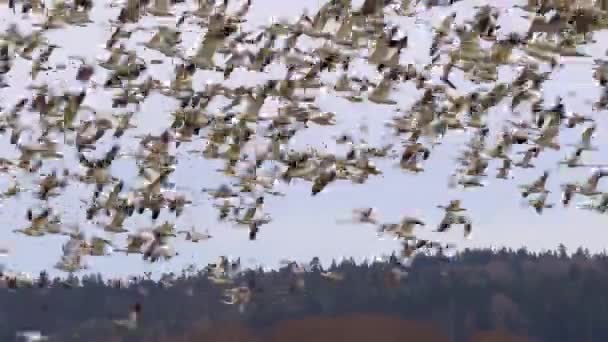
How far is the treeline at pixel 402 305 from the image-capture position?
13888 centimetres

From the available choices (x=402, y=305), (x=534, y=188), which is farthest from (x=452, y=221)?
(x=402, y=305)

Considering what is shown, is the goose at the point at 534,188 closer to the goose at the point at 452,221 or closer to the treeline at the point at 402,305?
the goose at the point at 452,221

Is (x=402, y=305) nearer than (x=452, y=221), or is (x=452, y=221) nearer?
(x=452, y=221)

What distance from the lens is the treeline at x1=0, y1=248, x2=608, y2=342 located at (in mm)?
138875

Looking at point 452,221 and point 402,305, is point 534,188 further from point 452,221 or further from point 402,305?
point 402,305

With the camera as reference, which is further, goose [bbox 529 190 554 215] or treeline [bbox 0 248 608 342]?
treeline [bbox 0 248 608 342]

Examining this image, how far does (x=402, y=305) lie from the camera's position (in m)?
144

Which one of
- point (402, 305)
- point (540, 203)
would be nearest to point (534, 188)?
point (540, 203)

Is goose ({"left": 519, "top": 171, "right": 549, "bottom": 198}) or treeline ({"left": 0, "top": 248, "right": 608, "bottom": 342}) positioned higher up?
goose ({"left": 519, "top": 171, "right": 549, "bottom": 198})

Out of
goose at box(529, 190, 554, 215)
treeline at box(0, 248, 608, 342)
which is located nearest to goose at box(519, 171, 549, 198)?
goose at box(529, 190, 554, 215)

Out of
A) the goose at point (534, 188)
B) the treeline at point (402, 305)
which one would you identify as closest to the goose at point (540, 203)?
the goose at point (534, 188)

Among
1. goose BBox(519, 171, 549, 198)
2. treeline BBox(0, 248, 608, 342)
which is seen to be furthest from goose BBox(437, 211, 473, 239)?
treeline BBox(0, 248, 608, 342)

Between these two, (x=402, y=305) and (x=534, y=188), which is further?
(x=402, y=305)

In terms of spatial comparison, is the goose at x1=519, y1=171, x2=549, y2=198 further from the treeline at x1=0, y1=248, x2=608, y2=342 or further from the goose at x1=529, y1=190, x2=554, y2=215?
the treeline at x1=0, y1=248, x2=608, y2=342
